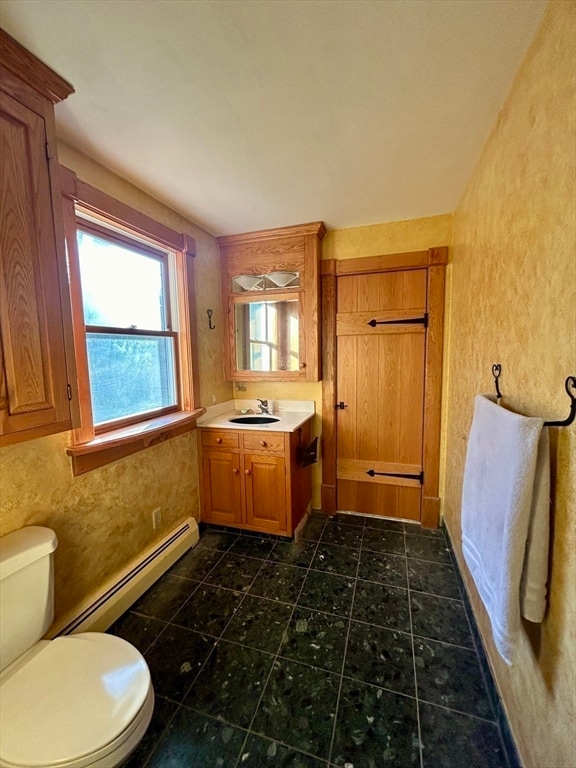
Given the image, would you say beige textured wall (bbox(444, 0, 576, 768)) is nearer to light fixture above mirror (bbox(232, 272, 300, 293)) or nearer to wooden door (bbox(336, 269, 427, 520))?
wooden door (bbox(336, 269, 427, 520))

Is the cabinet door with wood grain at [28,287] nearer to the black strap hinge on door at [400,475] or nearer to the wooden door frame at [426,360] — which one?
the wooden door frame at [426,360]

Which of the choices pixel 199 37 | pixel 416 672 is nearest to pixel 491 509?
pixel 416 672

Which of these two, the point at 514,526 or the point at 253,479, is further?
the point at 253,479

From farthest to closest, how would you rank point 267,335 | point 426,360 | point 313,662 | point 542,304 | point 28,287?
point 267,335 < point 426,360 < point 313,662 < point 28,287 < point 542,304

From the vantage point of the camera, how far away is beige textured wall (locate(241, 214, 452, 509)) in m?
2.31

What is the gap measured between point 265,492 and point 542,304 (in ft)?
6.42

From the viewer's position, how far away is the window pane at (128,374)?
1.67 metres

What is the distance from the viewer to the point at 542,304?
911mm

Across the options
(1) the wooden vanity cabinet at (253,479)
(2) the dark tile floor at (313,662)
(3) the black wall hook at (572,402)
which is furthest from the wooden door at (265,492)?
(3) the black wall hook at (572,402)

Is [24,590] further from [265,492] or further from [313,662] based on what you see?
[265,492]

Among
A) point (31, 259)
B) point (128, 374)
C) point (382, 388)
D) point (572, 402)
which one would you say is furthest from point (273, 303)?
point (572, 402)

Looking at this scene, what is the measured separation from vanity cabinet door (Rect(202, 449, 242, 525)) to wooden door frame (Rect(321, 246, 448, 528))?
0.80m

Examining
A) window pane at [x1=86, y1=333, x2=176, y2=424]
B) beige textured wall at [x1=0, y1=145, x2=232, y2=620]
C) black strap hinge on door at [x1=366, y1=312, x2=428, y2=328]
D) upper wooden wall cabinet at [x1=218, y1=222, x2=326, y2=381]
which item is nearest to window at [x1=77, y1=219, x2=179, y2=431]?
window pane at [x1=86, y1=333, x2=176, y2=424]

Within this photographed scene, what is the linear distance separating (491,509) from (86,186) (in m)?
2.21
